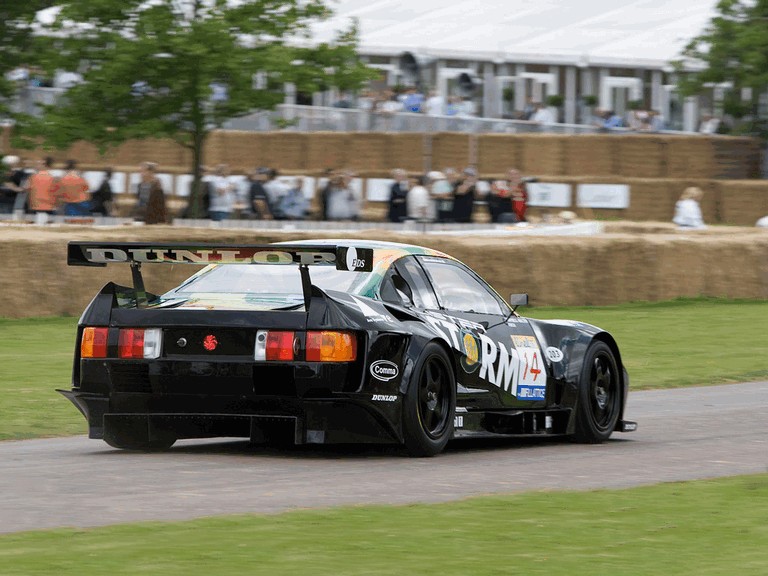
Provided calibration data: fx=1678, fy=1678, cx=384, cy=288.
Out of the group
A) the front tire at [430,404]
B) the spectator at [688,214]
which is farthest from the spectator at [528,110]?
the front tire at [430,404]

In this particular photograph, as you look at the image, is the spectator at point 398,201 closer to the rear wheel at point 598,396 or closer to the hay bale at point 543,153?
the hay bale at point 543,153

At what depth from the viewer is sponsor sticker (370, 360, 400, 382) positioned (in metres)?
8.57

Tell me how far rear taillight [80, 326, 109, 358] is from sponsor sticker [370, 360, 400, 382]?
1437mm

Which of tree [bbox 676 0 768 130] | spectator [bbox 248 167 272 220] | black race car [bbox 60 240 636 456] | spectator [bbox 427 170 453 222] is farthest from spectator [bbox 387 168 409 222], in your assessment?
black race car [bbox 60 240 636 456]

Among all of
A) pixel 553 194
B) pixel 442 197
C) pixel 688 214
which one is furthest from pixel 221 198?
pixel 553 194

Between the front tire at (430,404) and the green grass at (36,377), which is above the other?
the front tire at (430,404)

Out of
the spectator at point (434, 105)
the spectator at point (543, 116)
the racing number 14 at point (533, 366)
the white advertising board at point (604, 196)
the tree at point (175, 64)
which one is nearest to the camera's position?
the racing number 14 at point (533, 366)

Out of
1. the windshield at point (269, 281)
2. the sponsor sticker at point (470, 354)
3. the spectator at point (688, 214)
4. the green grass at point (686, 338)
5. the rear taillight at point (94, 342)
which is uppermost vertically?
the windshield at point (269, 281)

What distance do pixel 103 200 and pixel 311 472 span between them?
2020 centimetres

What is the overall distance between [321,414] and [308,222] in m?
18.5

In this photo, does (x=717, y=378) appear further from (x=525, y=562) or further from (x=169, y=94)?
(x=169, y=94)

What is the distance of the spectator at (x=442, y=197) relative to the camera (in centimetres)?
2809

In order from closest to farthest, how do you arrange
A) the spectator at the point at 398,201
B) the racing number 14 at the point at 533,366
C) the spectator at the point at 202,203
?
the racing number 14 at the point at 533,366, the spectator at the point at 202,203, the spectator at the point at 398,201

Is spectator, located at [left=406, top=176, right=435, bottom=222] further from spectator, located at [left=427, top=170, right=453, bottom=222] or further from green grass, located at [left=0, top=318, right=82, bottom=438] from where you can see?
green grass, located at [left=0, top=318, right=82, bottom=438]
